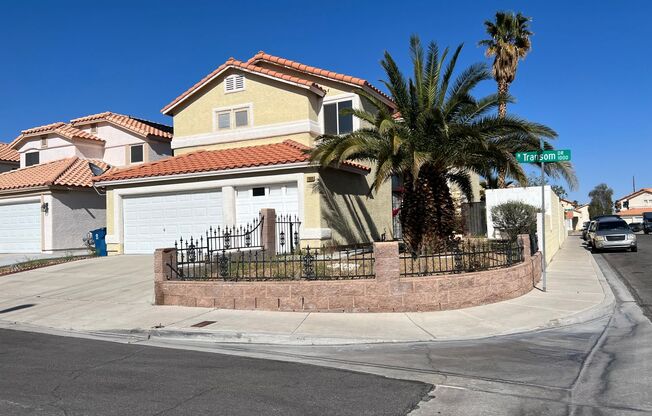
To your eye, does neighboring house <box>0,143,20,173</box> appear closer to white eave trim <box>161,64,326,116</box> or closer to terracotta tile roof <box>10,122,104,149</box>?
terracotta tile roof <box>10,122,104,149</box>

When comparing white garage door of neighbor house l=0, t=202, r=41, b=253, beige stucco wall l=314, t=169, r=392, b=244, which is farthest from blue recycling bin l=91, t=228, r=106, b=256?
beige stucco wall l=314, t=169, r=392, b=244

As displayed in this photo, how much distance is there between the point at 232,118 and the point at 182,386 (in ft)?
53.2

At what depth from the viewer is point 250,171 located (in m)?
17.2

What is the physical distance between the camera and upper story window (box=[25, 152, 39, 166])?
26062mm

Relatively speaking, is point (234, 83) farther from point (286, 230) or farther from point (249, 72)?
point (286, 230)

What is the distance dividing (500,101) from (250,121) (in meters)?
9.92

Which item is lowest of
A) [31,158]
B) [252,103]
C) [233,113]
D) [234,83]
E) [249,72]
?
[31,158]

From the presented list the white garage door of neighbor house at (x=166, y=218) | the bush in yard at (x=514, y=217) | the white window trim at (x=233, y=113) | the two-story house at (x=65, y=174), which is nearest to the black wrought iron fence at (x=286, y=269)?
the white garage door of neighbor house at (x=166, y=218)

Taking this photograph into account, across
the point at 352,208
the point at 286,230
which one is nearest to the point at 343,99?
the point at 352,208

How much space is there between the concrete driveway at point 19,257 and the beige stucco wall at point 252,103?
6.99 metres

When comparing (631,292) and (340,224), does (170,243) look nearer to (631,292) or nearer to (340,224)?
(340,224)

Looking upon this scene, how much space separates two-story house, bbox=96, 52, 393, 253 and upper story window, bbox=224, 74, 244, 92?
40 millimetres

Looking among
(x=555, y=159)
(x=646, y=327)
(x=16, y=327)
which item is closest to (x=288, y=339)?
(x=16, y=327)

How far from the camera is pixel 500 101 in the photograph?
14.2 m
